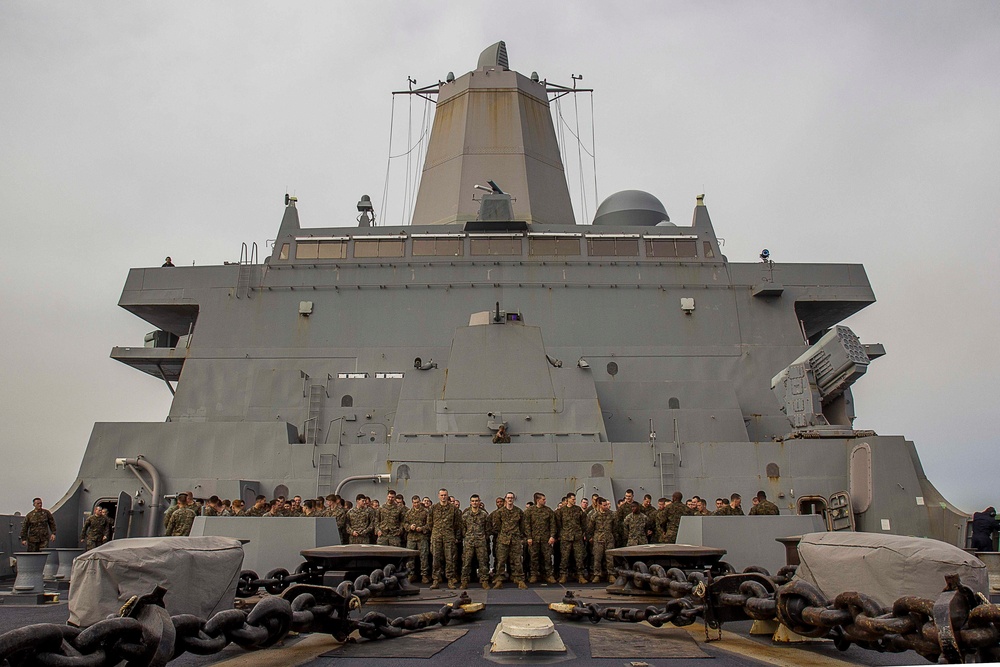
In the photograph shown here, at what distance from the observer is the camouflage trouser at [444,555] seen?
7477 millimetres

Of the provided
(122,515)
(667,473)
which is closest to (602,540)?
(667,473)

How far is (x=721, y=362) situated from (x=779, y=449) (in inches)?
136

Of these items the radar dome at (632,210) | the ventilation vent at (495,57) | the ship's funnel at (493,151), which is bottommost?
the radar dome at (632,210)

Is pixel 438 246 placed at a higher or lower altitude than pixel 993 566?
higher

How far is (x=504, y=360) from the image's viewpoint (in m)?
11.5

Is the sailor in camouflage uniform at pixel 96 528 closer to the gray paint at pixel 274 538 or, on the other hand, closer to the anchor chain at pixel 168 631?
the gray paint at pixel 274 538

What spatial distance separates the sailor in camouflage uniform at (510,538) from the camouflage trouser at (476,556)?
0.51ft

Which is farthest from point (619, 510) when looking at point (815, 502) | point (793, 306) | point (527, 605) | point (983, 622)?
point (793, 306)

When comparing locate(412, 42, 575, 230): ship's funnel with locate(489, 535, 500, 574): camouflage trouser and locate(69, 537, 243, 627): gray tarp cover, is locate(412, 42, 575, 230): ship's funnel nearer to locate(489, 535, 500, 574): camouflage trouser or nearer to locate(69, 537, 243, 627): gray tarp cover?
locate(489, 535, 500, 574): camouflage trouser

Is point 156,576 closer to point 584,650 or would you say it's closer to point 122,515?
point 584,650

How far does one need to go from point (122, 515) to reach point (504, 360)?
603 centimetres

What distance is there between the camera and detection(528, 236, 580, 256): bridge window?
49.9ft

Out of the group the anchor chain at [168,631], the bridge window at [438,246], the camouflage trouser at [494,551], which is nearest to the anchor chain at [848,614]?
the anchor chain at [168,631]

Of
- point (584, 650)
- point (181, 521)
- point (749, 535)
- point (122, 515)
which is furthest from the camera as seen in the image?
point (122, 515)
